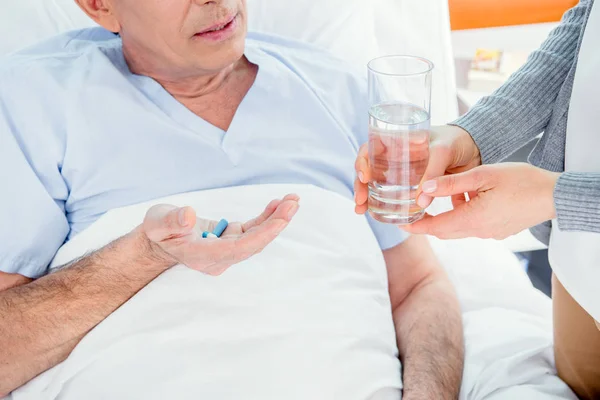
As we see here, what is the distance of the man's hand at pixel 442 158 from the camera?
1209 millimetres

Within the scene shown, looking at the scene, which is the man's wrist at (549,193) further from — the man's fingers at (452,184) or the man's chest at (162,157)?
the man's chest at (162,157)

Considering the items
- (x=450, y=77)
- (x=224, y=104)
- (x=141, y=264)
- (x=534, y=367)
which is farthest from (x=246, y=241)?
(x=450, y=77)

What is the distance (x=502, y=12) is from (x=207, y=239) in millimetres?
1512

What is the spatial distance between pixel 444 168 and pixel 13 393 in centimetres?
93

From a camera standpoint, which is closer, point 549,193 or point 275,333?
point 549,193

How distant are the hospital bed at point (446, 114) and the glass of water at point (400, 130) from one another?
19.6 inches

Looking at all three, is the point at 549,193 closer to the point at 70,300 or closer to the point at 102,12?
the point at 70,300

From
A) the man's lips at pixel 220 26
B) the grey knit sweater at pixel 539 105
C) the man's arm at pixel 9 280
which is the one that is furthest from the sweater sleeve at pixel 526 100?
the man's arm at pixel 9 280

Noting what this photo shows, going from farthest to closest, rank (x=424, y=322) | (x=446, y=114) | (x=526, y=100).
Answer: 1. (x=446, y=114)
2. (x=424, y=322)
3. (x=526, y=100)

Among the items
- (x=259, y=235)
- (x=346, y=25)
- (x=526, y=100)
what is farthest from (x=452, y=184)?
(x=346, y=25)

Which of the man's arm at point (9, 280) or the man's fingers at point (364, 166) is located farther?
the man's arm at point (9, 280)

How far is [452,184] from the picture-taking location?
1.08 metres

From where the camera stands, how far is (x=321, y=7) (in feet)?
6.48

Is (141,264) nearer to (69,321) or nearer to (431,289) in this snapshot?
(69,321)
